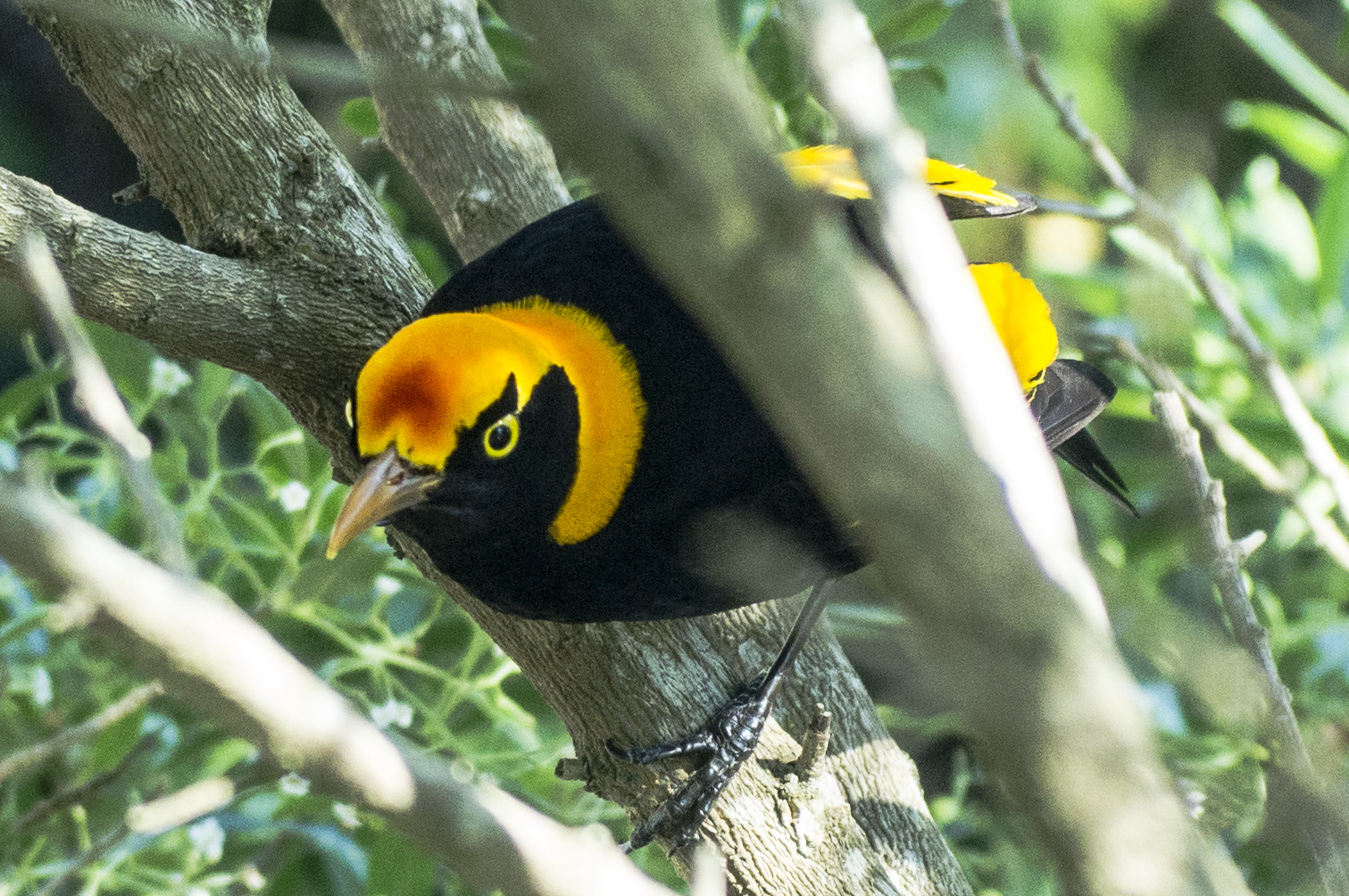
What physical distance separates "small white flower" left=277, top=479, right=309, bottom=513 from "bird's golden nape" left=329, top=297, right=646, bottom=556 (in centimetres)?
38

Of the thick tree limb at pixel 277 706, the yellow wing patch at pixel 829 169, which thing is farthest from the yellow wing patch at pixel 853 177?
the thick tree limb at pixel 277 706

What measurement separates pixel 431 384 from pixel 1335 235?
166cm

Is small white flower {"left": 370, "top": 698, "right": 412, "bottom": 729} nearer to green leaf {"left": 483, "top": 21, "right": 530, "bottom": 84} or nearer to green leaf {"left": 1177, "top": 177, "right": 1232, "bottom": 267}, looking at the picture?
green leaf {"left": 483, "top": 21, "right": 530, "bottom": 84}

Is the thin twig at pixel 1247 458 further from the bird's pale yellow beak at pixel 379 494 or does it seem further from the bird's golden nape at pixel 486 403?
the bird's pale yellow beak at pixel 379 494

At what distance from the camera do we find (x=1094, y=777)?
36 cm

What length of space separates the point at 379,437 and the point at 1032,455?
639 mm

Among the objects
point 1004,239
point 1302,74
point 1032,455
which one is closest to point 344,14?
point 1032,455

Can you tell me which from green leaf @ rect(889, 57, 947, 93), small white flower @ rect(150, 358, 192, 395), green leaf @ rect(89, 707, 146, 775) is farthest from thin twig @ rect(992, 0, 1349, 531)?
green leaf @ rect(89, 707, 146, 775)

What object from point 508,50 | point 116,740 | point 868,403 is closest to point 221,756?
point 116,740

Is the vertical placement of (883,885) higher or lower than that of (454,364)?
lower

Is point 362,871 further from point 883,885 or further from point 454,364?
point 454,364

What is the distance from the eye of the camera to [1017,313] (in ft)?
4.15

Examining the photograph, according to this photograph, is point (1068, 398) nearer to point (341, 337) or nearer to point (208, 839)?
point (341, 337)

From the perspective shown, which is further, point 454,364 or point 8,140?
point 8,140
